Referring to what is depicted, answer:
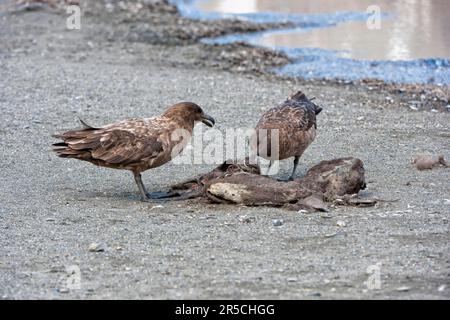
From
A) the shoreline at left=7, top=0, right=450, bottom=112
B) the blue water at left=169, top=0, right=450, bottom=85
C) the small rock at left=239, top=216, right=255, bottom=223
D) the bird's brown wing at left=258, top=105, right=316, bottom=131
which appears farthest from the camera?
the blue water at left=169, top=0, right=450, bottom=85

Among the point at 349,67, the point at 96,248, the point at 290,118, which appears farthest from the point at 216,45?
the point at 96,248

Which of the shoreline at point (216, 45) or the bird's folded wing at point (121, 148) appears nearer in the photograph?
the bird's folded wing at point (121, 148)

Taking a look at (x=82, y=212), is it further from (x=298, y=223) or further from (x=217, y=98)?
(x=217, y=98)

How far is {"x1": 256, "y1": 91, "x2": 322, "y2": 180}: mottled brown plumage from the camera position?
8.21 meters

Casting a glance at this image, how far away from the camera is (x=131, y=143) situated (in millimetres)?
8086

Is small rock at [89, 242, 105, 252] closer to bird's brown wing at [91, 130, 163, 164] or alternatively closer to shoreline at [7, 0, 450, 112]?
bird's brown wing at [91, 130, 163, 164]

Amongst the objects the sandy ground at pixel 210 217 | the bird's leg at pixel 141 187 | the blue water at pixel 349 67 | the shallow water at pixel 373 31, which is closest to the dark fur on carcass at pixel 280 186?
the sandy ground at pixel 210 217

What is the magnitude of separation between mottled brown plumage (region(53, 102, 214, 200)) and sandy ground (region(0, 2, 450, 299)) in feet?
1.23

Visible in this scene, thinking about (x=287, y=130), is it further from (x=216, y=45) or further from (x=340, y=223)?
(x=216, y=45)

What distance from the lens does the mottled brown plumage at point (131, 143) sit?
8.04 metres

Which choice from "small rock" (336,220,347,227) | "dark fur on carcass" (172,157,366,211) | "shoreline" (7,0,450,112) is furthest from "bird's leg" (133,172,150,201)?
"shoreline" (7,0,450,112)

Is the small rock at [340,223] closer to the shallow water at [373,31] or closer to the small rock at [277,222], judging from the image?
the small rock at [277,222]
